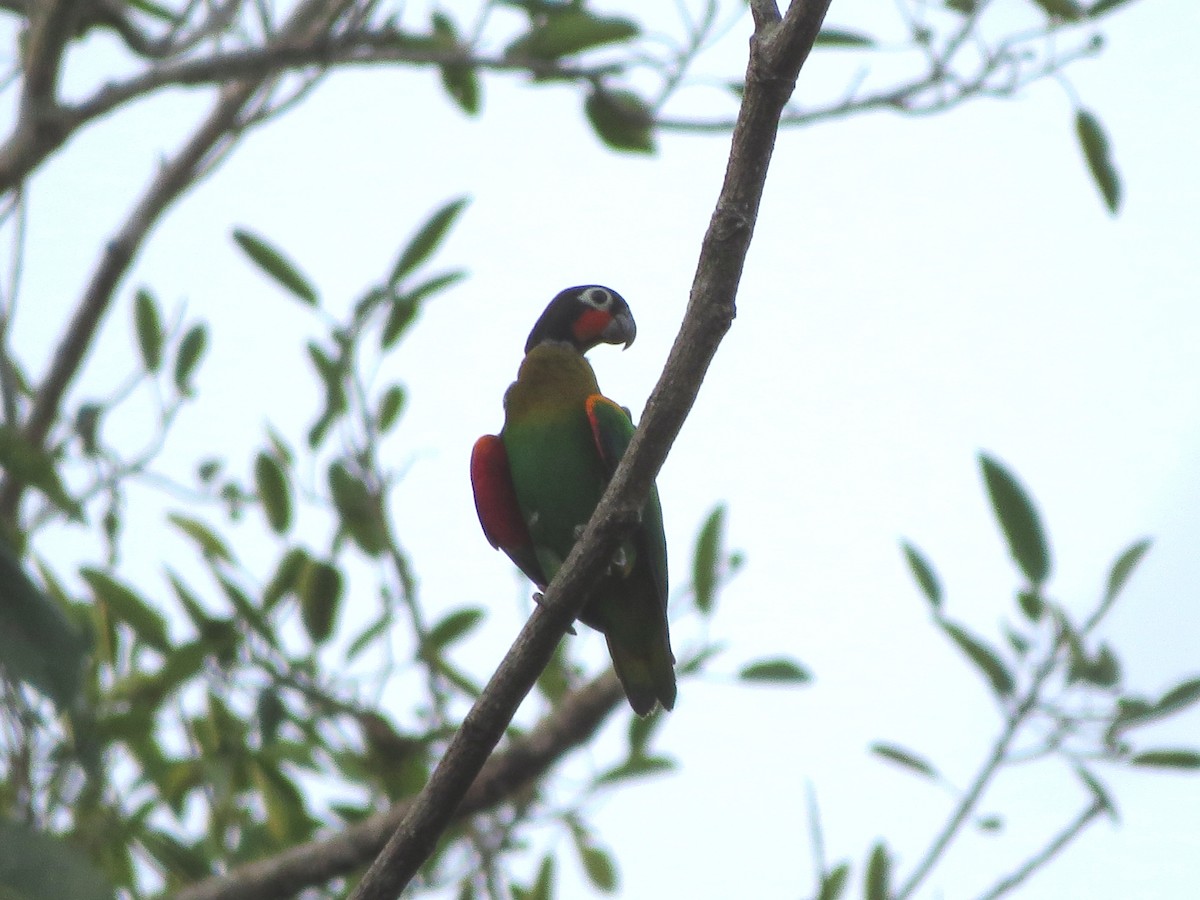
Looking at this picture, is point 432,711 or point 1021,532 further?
point 432,711

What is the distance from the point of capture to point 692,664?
192 inches

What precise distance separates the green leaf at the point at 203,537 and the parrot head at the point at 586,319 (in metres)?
1.30

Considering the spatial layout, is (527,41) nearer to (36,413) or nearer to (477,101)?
(477,101)

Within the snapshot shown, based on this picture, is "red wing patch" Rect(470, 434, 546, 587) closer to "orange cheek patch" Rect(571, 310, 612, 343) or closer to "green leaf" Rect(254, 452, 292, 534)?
"orange cheek patch" Rect(571, 310, 612, 343)

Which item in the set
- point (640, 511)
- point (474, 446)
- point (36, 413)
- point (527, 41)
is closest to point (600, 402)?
point (474, 446)

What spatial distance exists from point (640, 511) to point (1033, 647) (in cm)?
205

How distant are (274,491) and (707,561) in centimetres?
163

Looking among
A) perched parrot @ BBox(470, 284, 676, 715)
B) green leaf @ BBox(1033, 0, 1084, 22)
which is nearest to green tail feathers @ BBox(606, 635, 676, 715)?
perched parrot @ BBox(470, 284, 676, 715)

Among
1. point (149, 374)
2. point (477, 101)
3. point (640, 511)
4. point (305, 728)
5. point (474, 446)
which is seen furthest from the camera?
point (477, 101)

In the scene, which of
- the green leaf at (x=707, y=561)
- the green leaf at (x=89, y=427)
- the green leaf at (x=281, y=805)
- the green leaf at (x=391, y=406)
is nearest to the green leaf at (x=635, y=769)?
the green leaf at (x=707, y=561)

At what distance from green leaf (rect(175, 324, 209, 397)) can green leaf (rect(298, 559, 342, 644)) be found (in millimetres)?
998

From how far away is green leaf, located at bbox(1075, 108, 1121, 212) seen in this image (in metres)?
4.82

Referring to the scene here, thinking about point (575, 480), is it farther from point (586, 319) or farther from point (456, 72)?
point (456, 72)

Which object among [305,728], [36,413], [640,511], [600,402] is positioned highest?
[600,402]
